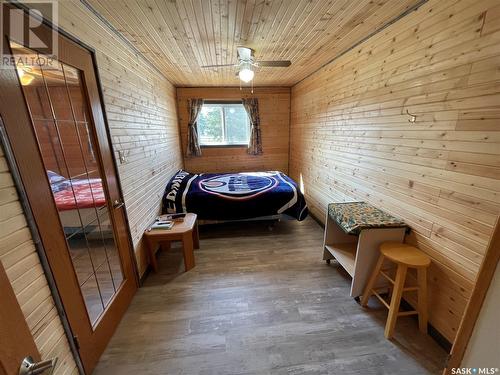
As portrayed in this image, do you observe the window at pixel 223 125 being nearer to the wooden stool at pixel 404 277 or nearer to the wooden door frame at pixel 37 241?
the wooden stool at pixel 404 277

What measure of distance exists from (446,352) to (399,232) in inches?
33.4

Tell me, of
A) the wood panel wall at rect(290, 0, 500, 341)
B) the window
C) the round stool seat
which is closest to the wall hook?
the wood panel wall at rect(290, 0, 500, 341)

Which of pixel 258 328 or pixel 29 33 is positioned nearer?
pixel 29 33

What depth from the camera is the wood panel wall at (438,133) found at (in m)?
1.22

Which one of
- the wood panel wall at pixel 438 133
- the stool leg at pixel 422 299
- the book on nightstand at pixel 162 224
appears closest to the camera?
the wood panel wall at pixel 438 133

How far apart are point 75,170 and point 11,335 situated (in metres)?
1.10

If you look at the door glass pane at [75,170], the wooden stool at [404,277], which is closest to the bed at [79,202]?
the door glass pane at [75,170]

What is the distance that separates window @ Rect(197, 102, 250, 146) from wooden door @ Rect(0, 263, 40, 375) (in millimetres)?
4448

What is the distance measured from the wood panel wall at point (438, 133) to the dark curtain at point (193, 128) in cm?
316

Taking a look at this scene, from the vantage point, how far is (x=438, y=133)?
1474 mm

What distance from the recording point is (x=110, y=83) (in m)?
1.82

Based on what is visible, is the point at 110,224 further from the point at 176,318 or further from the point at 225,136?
the point at 225,136
